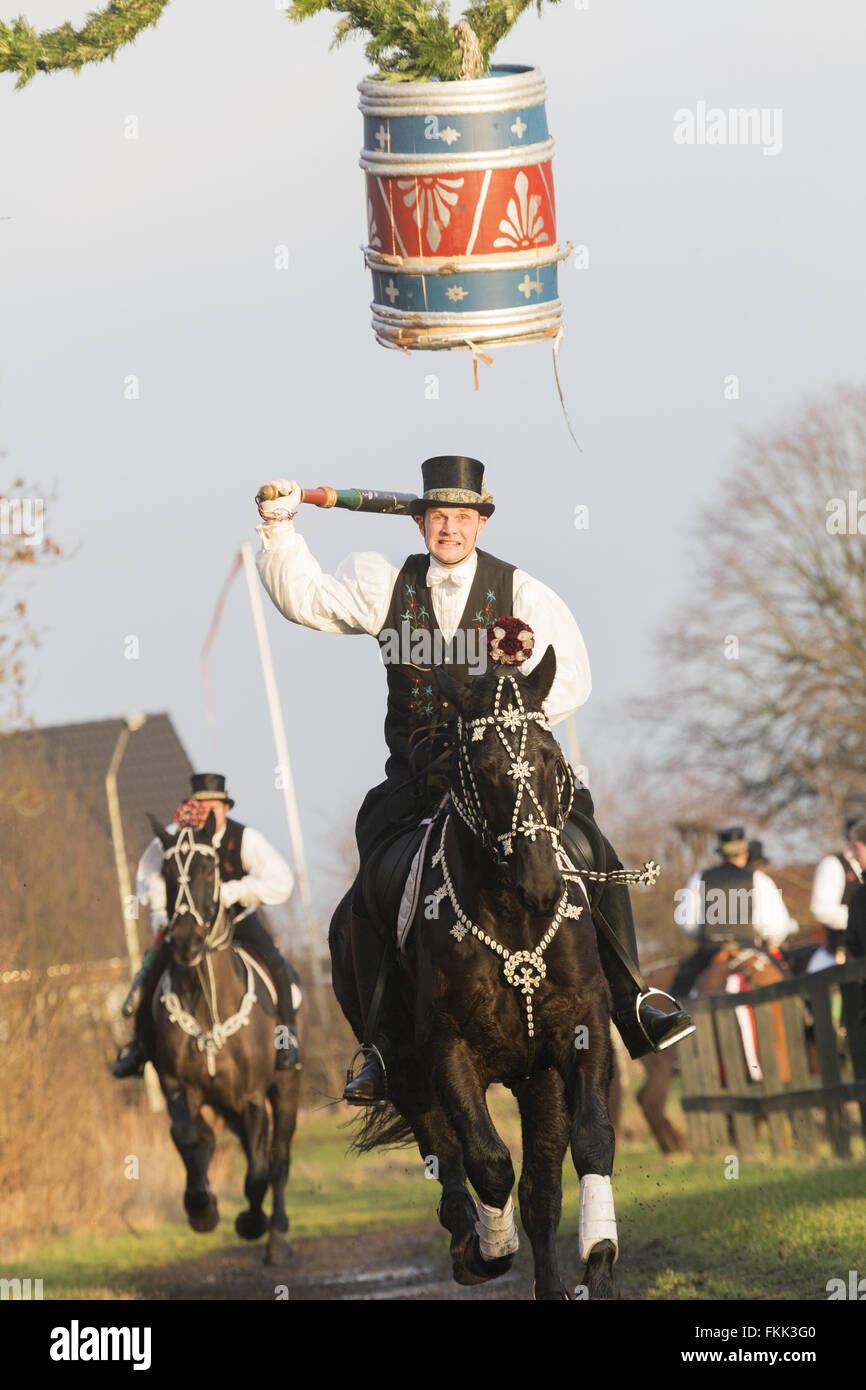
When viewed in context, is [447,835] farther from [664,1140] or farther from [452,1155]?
[664,1140]

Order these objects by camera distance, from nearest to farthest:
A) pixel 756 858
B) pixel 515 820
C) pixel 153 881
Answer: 1. pixel 515 820
2. pixel 153 881
3. pixel 756 858

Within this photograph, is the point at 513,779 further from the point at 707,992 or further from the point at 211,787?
the point at 707,992

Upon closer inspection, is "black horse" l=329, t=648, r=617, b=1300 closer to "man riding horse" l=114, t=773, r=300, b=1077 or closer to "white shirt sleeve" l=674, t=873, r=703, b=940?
"man riding horse" l=114, t=773, r=300, b=1077

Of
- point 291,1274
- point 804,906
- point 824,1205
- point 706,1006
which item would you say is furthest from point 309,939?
point 824,1205

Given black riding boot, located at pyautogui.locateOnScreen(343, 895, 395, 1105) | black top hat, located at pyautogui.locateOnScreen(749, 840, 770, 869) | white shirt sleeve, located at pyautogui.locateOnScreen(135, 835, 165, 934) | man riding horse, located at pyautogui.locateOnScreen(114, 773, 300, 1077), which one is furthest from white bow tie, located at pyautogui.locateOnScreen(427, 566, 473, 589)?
black top hat, located at pyautogui.locateOnScreen(749, 840, 770, 869)

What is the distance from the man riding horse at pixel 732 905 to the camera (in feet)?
66.5

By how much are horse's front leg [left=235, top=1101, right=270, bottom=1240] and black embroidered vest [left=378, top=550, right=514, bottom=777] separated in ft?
22.9

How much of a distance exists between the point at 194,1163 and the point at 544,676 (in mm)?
7580

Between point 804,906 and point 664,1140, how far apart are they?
14.2 meters

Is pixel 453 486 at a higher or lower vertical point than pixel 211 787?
lower

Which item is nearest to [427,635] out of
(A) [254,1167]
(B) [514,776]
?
(B) [514,776]

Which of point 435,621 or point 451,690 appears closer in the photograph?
point 451,690

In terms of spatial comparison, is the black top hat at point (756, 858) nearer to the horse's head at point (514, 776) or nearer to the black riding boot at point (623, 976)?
the black riding boot at point (623, 976)

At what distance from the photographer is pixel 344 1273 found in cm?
1627
